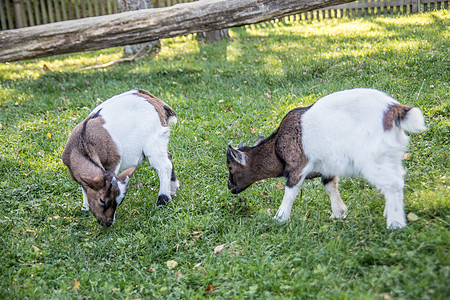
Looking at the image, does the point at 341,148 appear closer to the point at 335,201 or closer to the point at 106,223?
the point at 335,201

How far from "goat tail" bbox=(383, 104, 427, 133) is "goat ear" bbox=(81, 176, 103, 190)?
271 cm

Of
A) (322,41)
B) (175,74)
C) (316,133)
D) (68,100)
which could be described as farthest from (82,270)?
(322,41)

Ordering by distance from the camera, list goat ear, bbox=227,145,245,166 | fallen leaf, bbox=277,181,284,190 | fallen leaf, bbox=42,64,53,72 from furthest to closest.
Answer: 1. fallen leaf, bbox=42,64,53,72
2. fallen leaf, bbox=277,181,284,190
3. goat ear, bbox=227,145,245,166

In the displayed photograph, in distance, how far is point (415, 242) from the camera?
343 cm

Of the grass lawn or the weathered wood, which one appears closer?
the grass lawn

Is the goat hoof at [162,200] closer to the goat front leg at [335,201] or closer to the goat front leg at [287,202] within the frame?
the goat front leg at [287,202]

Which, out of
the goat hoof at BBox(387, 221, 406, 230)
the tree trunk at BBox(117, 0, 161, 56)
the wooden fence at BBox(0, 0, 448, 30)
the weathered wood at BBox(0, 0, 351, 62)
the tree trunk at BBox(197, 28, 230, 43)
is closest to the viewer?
the goat hoof at BBox(387, 221, 406, 230)

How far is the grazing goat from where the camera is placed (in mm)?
3670

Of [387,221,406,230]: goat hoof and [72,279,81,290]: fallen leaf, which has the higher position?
[387,221,406,230]: goat hoof

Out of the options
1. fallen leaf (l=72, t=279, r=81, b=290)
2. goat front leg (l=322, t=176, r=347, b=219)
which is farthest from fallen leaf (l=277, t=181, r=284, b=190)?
fallen leaf (l=72, t=279, r=81, b=290)

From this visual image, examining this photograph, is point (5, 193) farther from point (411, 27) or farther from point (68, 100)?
point (411, 27)

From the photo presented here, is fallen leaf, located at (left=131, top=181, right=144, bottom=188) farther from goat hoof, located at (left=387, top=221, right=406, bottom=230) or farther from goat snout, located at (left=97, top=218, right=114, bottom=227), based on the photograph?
goat hoof, located at (left=387, top=221, right=406, bottom=230)

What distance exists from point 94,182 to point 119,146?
729 millimetres

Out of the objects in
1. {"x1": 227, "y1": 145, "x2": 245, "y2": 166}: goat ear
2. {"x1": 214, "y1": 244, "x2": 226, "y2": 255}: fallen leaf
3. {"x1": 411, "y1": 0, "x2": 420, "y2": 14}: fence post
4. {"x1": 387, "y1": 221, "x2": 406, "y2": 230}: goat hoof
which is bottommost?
{"x1": 214, "y1": 244, "x2": 226, "y2": 255}: fallen leaf
